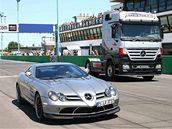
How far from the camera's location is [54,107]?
26.4 ft

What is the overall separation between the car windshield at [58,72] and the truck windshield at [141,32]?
29.5 ft

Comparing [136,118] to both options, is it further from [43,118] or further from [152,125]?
[43,118]

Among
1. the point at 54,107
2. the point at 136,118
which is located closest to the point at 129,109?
the point at 136,118

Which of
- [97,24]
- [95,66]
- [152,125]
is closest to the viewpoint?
[152,125]

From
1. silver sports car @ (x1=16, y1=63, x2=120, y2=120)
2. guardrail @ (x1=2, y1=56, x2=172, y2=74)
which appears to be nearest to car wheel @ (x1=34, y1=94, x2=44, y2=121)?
silver sports car @ (x1=16, y1=63, x2=120, y2=120)

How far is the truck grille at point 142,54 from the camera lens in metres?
19.0

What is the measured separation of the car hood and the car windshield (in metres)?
0.49

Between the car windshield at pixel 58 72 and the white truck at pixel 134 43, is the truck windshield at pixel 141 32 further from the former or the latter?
the car windshield at pixel 58 72

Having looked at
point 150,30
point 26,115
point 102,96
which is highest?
point 150,30

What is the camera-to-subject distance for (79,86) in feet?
27.8

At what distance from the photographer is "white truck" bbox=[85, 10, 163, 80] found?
1883 cm

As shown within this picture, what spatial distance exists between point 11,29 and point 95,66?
50.2 meters

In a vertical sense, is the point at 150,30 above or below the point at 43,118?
above

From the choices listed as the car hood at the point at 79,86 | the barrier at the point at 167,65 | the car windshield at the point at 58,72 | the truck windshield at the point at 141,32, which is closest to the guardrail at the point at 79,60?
the barrier at the point at 167,65
